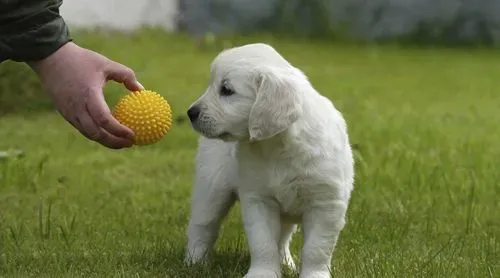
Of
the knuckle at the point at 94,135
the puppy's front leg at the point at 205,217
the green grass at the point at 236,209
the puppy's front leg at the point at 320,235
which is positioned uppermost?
the knuckle at the point at 94,135

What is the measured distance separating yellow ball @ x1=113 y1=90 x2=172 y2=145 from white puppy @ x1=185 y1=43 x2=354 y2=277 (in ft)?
0.72

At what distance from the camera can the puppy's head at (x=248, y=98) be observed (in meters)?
3.37

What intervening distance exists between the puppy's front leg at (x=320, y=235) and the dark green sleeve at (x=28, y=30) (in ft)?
3.35

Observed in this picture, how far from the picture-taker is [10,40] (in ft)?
11.3

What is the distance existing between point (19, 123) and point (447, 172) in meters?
3.54

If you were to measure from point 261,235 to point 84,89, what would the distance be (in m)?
0.75

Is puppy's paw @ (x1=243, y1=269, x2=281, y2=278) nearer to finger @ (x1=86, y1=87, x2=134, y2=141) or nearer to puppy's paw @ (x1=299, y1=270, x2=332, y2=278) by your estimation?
puppy's paw @ (x1=299, y1=270, x2=332, y2=278)

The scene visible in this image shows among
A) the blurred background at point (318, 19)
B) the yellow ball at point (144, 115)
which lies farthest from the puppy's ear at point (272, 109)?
the blurred background at point (318, 19)

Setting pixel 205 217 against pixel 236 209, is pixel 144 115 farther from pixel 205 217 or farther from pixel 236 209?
pixel 236 209

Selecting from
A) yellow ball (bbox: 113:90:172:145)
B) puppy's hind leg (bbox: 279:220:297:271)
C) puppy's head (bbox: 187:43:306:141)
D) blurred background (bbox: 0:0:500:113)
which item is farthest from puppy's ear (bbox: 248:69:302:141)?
blurred background (bbox: 0:0:500:113)

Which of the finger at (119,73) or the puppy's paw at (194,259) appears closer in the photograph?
the finger at (119,73)

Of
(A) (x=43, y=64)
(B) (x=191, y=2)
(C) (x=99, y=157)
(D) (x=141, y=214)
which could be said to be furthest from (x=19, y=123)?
(B) (x=191, y=2)

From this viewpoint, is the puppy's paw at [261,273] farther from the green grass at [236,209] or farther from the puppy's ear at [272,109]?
the puppy's ear at [272,109]

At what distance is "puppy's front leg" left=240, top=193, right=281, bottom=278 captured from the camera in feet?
11.5
